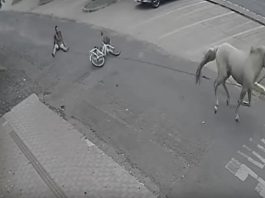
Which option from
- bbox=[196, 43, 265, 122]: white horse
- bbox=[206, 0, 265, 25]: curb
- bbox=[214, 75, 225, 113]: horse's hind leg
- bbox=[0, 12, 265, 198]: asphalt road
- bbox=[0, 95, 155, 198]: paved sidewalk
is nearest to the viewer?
bbox=[0, 95, 155, 198]: paved sidewalk

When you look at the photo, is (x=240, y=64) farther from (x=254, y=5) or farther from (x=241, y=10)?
(x=254, y=5)

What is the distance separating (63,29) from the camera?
17.7 metres

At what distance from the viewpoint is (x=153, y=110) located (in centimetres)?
1200

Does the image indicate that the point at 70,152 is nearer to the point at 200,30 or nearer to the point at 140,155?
the point at 140,155

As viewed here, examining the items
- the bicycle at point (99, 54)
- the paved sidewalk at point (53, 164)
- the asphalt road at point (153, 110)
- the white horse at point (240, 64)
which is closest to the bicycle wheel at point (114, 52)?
the bicycle at point (99, 54)

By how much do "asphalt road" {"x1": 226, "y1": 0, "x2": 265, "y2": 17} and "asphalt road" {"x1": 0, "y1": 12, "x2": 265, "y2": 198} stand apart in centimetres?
500

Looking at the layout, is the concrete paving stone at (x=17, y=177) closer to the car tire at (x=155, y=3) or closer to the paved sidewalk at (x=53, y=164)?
the paved sidewalk at (x=53, y=164)

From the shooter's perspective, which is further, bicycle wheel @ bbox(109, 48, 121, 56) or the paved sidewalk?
bicycle wheel @ bbox(109, 48, 121, 56)

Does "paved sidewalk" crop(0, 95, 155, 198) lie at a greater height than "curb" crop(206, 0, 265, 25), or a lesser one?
lesser

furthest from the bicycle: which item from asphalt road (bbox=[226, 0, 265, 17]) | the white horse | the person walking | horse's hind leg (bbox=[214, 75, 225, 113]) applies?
asphalt road (bbox=[226, 0, 265, 17])

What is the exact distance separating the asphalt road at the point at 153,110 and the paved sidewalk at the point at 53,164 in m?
0.51

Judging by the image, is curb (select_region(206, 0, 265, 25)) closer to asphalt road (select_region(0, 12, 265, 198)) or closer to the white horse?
asphalt road (select_region(0, 12, 265, 198))

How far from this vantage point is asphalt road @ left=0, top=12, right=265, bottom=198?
32.2 ft

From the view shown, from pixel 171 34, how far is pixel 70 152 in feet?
23.0
